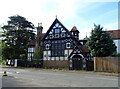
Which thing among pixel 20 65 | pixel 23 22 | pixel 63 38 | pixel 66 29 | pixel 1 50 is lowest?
pixel 20 65

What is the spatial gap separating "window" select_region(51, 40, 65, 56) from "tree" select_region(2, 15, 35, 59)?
8989 mm

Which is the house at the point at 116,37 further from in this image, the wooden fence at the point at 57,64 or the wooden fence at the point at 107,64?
the wooden fence at the point at 57,64

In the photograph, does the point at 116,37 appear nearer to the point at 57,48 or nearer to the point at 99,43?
the point at 99,43

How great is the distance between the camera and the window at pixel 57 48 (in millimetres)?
31766

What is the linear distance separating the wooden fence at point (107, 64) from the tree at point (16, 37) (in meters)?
21.7

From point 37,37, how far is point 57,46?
9.72 metres

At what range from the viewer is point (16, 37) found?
35094mm

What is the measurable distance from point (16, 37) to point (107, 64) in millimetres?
24667

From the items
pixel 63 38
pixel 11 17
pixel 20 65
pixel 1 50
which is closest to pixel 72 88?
pixel 63 38

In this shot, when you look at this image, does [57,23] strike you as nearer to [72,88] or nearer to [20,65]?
[20,65]

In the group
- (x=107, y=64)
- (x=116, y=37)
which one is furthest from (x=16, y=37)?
(x=116, y=37)

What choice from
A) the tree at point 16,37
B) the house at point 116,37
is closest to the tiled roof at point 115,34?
the house at point 116,37

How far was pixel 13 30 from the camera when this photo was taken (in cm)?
3516

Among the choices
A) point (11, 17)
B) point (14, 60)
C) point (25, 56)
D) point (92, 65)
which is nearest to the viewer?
point (92, 65)
